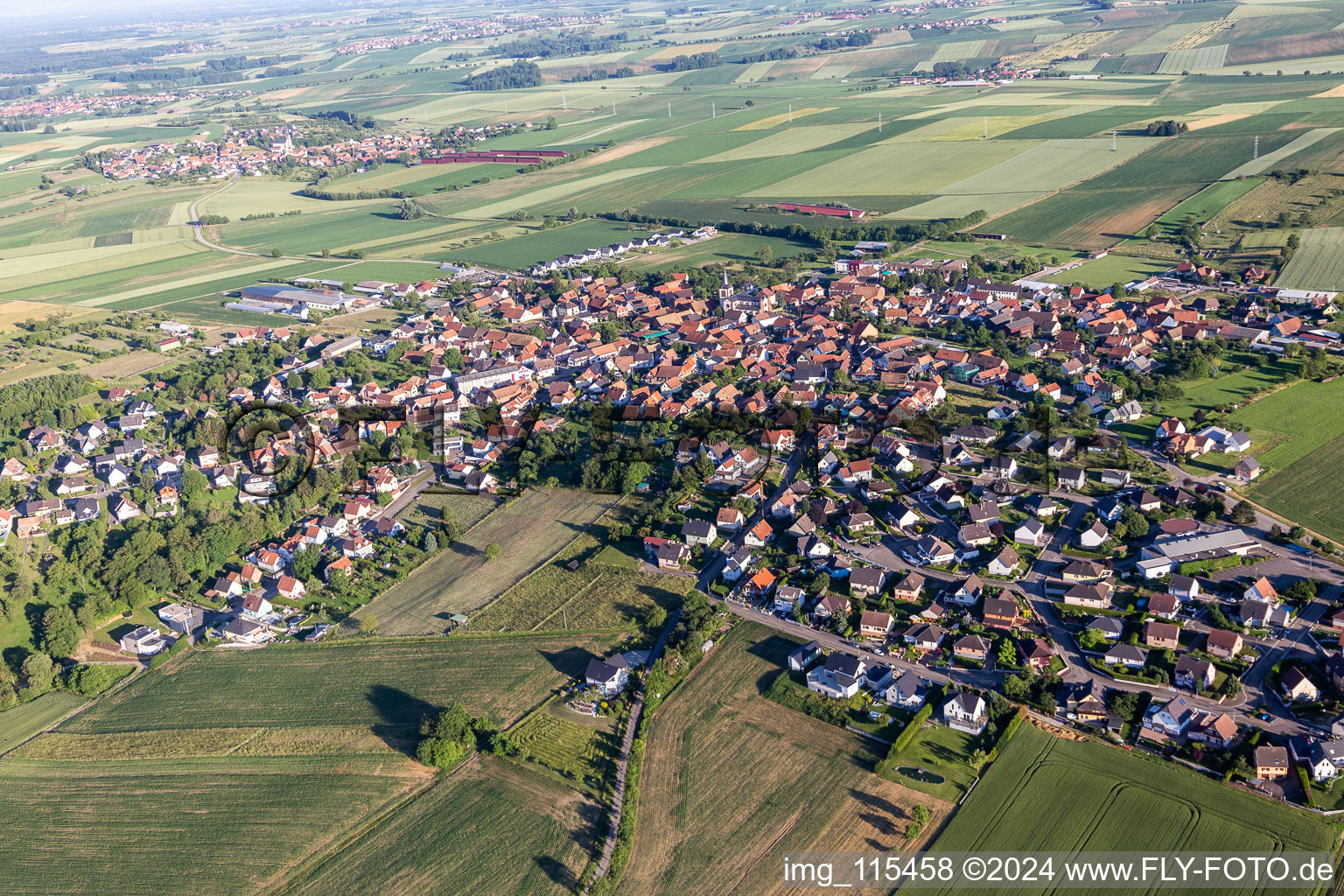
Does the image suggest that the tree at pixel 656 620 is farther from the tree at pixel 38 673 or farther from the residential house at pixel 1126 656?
the tree at pixel 38 673

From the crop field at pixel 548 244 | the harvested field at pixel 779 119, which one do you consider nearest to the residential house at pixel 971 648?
the crop field at pixel 548 244

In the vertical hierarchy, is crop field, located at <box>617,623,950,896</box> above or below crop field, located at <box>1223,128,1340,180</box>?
below

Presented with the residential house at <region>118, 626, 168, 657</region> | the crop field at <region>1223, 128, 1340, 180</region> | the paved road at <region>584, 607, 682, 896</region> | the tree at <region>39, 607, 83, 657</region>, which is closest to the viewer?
the paved road at <region>584, 607, 682, 896</region>

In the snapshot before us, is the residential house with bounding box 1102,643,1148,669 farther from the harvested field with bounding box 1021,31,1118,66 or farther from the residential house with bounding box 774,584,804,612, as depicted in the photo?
the harvested field with bounding box 1021,31,1118,66

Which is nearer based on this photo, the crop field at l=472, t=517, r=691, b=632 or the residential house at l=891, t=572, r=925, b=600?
the residential house at l=891, t=572, r=925, b=600

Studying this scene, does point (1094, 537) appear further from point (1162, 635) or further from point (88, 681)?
point (88, 681)

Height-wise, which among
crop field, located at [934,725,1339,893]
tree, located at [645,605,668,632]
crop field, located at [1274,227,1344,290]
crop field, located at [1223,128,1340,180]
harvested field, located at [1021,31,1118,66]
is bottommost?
crop field, located at [934,725,1339,893]

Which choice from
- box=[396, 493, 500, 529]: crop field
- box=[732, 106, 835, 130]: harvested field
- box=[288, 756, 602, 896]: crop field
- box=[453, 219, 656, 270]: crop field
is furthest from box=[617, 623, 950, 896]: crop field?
box=[732, 106, 835, 130]: harvested field

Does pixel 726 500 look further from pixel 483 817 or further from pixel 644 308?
pixel 644 308
